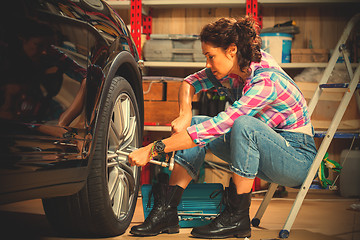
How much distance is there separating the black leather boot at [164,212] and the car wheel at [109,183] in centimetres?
11

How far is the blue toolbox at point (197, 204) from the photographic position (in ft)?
7.04

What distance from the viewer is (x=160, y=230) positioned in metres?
2.04

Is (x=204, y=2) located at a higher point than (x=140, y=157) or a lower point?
higher

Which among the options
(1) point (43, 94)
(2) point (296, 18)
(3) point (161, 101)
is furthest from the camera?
(2) point (296, 18)

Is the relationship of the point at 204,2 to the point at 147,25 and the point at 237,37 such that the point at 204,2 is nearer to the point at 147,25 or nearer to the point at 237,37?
the point at 147,25

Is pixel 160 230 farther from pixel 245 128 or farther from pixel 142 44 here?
pixel 142 44

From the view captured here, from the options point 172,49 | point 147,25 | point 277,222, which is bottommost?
point 277,222

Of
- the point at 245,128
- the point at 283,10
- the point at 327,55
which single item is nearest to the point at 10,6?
the point at 245,128

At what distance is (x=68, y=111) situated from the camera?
54.9 inches

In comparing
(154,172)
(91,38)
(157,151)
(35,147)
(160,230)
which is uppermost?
(91,38)

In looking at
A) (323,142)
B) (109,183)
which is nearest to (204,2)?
(323,142)

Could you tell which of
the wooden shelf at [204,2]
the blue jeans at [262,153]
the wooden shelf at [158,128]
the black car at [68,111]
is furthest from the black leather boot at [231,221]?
the wooden shelf at [204,2]

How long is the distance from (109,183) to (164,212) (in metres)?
0.29

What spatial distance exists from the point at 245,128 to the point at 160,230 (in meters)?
0.58
